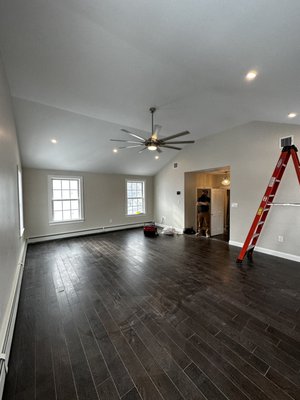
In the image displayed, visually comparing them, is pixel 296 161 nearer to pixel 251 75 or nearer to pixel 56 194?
pixel 251 75

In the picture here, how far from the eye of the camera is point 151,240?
571cm

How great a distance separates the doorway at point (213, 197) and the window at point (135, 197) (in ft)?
7.80

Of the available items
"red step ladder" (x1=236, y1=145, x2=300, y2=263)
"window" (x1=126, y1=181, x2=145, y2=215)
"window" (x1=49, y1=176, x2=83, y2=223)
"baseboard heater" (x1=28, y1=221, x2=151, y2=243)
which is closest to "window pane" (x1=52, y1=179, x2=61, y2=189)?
"window" (x1=49, y1=176, x2=83, y2=223)

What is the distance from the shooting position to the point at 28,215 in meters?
5.34

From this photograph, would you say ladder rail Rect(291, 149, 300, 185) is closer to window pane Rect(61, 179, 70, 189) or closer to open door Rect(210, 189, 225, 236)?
open door Rect(210, 189, 225, 236)

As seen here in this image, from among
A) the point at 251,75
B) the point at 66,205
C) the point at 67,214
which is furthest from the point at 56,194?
the point at 251,75

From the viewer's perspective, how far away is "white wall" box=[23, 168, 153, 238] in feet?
17.7

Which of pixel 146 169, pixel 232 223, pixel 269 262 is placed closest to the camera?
pixel 269 262

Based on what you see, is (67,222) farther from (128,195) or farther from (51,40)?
(51,40)

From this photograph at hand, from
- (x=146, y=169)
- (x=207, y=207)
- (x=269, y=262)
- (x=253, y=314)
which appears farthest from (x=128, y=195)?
(x=253, y=314)

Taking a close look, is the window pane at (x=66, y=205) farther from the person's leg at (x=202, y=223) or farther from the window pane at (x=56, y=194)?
the person's leg at (x=202, y=223)

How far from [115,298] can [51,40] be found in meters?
3.40

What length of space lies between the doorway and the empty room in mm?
1067

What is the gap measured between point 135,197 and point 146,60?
606 centimetres
